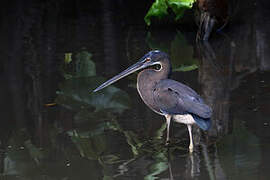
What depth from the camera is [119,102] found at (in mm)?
7199

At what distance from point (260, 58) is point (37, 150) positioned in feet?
14.7

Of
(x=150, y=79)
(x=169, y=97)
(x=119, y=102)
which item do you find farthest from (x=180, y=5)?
(x=169, y=97)

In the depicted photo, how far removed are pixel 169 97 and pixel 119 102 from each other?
69.2 inches

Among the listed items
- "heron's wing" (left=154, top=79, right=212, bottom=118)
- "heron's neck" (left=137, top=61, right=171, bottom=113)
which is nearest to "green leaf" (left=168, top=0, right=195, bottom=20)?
"heron's neck" (left=137, top=61, right=171, bottom=113)

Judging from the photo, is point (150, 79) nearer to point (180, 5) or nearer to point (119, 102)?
point (119, 102)

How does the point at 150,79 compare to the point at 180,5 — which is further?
the point at 180,5

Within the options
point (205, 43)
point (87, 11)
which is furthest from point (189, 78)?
point (87, 11)

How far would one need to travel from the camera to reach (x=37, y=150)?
5781 mm

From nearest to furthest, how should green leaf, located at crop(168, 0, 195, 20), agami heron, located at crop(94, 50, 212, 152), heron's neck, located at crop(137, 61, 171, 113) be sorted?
agami heron, located at crop(94, 50, 212, 152) < heron's neck, located at crop(137, 61, 171, 113) < green leaf, located at crop(168, 0, 195, 20)

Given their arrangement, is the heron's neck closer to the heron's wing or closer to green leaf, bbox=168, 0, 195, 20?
the heron's wing

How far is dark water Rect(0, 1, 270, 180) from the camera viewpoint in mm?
5332

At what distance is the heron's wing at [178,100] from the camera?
17.2ft

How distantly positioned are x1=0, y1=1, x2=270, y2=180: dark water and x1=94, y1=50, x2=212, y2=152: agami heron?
373 millimetres

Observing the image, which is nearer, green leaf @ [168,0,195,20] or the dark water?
the dark water
